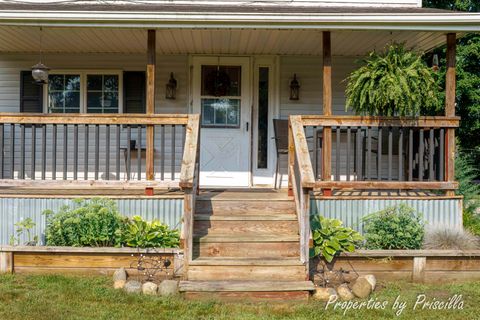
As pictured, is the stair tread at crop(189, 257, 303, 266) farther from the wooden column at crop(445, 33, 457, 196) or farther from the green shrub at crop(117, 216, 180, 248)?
the wooden column at crop(445, 33, 457, 196)

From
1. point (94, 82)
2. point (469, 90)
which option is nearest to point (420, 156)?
point (94, 82)

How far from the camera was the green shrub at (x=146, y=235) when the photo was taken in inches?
200

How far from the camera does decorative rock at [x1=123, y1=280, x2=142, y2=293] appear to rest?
4.51 meters

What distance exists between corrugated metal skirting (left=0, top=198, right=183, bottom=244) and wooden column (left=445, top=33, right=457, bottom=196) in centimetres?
320

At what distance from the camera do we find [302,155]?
5.04 metres

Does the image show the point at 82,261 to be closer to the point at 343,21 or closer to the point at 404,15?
the point at 343,21

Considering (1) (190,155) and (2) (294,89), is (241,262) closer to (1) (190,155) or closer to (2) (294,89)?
(1) (190,155)

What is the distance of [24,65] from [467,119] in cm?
1593

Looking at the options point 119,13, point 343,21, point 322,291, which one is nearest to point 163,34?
point 119,13

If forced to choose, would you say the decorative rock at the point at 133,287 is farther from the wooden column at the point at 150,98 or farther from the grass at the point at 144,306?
the wooden column at the point at 150,98

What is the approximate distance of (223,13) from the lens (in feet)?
18.7

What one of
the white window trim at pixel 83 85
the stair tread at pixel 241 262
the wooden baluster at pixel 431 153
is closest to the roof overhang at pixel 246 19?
the wooden baluster at pixel 431 153

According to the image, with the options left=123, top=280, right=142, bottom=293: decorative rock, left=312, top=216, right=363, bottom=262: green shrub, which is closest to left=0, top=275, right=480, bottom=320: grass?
left=123, top=280, right=142, bottom=293: decorative rock

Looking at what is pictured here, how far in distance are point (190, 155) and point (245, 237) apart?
3.38ft
